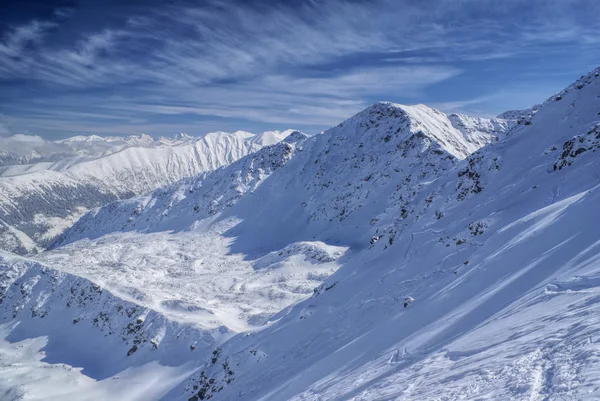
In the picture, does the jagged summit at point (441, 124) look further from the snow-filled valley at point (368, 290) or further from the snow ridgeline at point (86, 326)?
the snow ridgeline at point (86, 326)

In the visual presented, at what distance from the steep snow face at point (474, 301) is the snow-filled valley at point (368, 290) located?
93 millimetres

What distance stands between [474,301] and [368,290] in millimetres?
12719

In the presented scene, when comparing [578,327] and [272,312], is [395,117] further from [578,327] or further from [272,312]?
[578,327]

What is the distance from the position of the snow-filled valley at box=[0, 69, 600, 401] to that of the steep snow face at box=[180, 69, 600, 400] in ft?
0.31

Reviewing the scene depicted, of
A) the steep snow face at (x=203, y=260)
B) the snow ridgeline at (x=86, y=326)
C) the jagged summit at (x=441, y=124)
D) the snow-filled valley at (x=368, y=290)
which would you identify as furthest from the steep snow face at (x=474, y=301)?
the jagged summit at (x=441, y=124)

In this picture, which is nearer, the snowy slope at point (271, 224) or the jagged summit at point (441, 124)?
the snowy slope at point (271, 224)

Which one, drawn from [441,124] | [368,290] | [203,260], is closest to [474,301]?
[368,290]

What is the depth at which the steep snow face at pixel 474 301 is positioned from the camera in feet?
26.2

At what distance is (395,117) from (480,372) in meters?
99.0

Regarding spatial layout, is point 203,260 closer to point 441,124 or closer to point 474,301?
point 474,301

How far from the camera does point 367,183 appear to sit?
8631cm

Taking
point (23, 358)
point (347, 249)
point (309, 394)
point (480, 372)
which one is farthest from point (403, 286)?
point (23, 358)

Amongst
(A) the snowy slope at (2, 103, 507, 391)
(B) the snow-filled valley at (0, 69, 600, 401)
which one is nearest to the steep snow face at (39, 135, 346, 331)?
(A) the snowy slope at (2, 103, 507, 391)

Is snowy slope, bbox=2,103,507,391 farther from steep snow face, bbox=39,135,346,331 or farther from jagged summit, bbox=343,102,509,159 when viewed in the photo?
jagged summit, bbox=343,102,509,159
